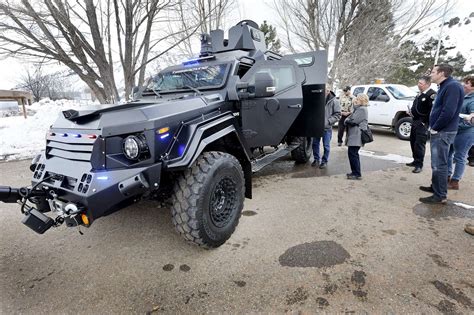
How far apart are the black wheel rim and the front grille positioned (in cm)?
115

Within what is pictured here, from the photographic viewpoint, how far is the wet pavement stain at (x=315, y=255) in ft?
8.05

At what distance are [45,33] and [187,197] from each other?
713 centimetres

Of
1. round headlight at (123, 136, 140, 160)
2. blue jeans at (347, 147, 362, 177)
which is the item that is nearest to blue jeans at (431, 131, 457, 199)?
blue jeans at (347, 147, 362, 177)

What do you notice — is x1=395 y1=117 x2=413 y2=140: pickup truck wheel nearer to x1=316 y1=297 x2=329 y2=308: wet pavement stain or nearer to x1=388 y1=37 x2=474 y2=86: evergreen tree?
x1=316 y1=297 x2=329 y2=308: wet pavement stain

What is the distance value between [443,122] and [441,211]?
3.82ft

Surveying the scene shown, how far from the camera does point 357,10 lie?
13.6 metres

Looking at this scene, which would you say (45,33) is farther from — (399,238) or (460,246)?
(460,246)

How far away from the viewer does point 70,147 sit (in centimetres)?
234

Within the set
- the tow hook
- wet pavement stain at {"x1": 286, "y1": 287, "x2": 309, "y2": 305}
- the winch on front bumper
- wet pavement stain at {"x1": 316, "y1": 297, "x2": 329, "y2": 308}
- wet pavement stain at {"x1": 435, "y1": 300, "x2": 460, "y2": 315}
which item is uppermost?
the winch on front bumper

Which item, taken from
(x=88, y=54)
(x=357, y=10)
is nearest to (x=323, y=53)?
(x=88, y=54)

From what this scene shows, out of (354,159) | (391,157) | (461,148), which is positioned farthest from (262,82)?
(391,157)

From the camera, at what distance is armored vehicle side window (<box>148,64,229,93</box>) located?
3510 millimetres

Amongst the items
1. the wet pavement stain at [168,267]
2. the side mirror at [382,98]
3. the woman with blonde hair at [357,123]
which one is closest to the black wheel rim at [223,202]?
the wet pavement stain at [168,267]

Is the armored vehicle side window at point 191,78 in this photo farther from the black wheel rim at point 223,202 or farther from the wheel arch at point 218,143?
the black wheel rim at point 223,202
